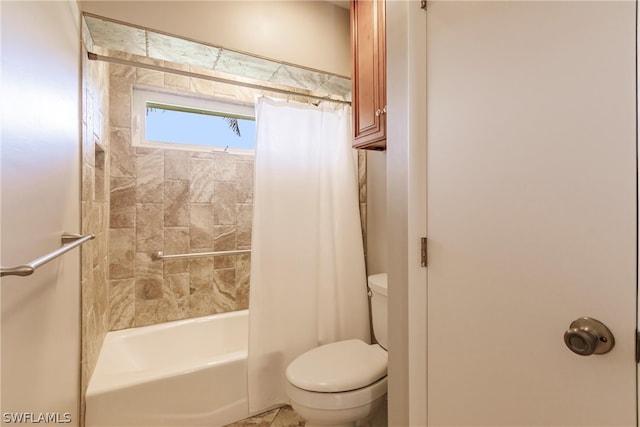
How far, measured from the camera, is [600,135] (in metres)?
0.62

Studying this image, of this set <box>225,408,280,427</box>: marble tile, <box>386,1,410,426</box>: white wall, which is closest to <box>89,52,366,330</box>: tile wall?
<box>225,408,280,427</box>: marble tile

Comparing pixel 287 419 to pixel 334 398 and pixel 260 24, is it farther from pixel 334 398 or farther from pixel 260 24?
pixel 260 24

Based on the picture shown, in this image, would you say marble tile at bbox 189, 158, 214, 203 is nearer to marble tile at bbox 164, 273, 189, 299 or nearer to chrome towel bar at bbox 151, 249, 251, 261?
chrome towel bar at bbox 151, 249, 251, 261

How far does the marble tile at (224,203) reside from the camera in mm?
2391

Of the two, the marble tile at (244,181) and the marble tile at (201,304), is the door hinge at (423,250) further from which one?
the marble tile at (201,304)

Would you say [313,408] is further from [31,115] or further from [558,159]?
[31,115]

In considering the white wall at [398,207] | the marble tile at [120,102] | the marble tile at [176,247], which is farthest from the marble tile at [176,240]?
the white wall at [398,207]

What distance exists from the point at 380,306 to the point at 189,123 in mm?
1993

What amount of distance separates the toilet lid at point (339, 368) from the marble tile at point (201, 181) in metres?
1.45

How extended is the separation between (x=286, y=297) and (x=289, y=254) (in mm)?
265

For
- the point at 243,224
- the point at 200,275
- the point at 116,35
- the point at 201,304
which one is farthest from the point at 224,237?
the point at 116,35

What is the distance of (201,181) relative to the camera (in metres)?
2.33

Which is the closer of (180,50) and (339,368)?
(339,368)

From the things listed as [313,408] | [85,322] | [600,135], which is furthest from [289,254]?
[600,135]
